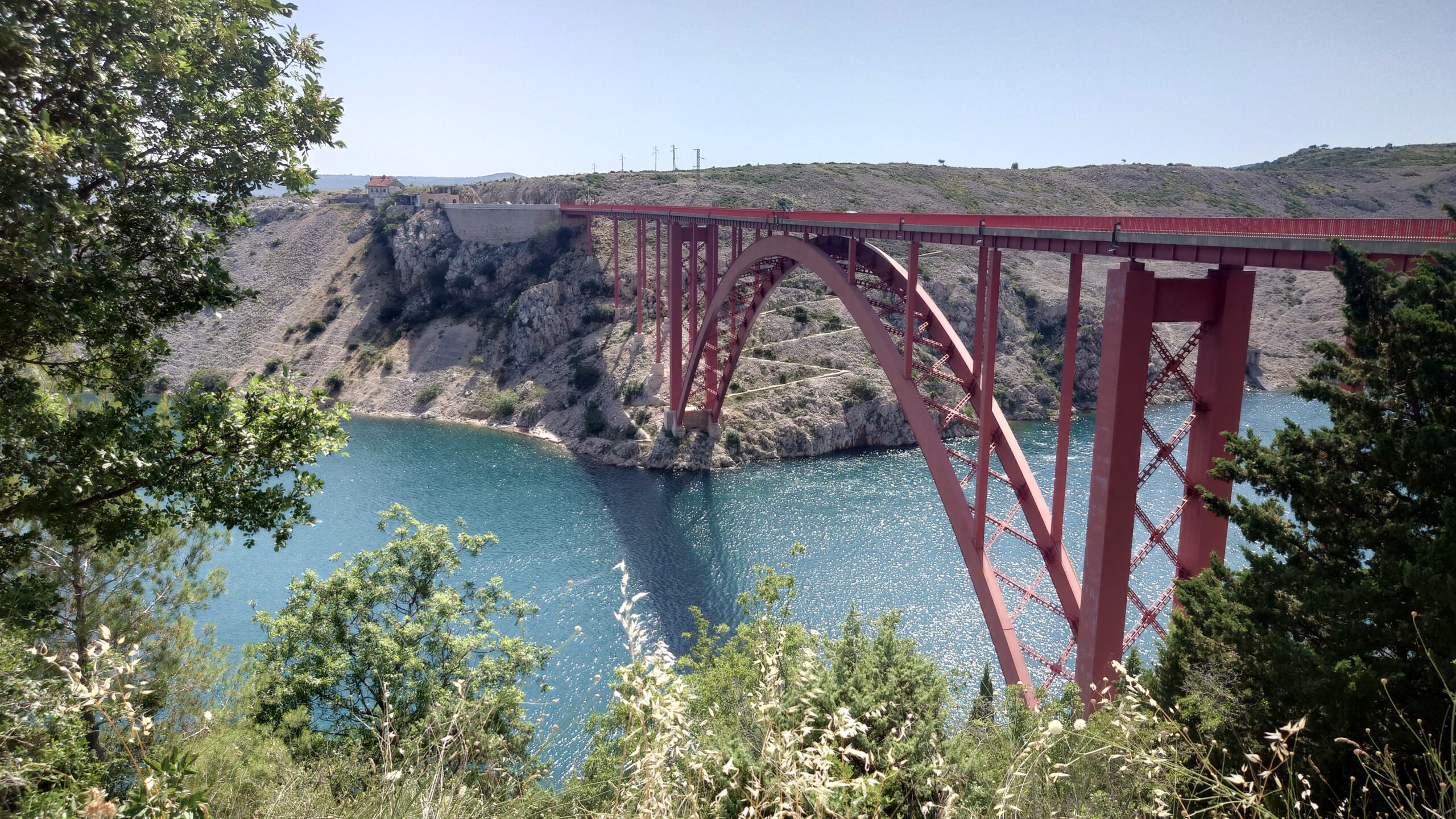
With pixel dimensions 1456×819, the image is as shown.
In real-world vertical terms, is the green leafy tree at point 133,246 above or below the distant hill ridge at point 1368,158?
below

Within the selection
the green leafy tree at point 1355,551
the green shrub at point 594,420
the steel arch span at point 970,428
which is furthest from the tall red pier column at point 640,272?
the green leafy tree at point 1355,551

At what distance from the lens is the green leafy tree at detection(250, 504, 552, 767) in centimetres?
1209

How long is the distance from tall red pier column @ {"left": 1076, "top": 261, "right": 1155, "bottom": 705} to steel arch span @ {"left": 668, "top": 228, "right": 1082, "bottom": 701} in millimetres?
729

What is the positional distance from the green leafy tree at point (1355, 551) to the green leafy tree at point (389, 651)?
9.19 m

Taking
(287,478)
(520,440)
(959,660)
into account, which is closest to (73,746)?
(959,660)

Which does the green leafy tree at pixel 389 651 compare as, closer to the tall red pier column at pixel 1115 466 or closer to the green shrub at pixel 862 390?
the tall red pier column at pixel 1115 466

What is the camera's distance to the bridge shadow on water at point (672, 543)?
2334 cm

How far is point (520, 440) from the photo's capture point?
42.8 metres

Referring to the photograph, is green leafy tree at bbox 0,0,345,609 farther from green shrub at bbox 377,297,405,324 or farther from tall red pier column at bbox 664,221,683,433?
green shrub at bbox 377,297,405,324

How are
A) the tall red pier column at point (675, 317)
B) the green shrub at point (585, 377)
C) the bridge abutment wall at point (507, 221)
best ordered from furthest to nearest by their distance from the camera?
the bridge abutment wall at point (507, 221)
the green shrub at point (585, 377)
the tall red pier column at point (675, 317)

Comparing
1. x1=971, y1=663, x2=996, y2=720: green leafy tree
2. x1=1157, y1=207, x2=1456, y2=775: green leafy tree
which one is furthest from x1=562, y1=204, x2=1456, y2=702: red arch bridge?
x1=1157, y1=207, x2=1456, y2=775: green leafy tree

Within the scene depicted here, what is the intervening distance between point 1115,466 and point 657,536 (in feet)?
67.0

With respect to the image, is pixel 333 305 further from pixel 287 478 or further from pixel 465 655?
pixel 465 655

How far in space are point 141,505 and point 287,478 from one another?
100 ft
